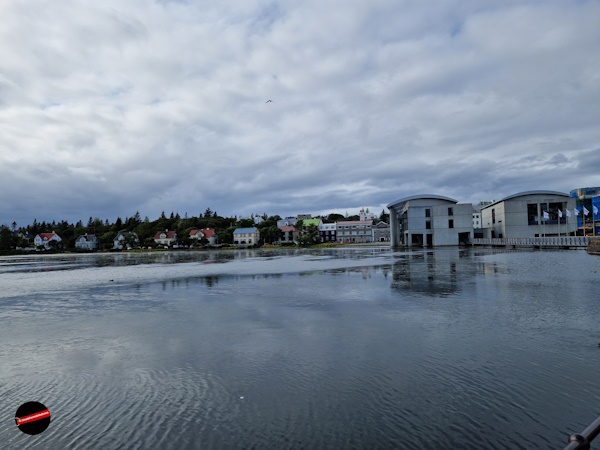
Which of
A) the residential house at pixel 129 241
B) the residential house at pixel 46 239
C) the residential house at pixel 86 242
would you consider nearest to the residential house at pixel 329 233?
the residential house at pixel 129 241

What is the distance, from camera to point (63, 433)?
5.81m

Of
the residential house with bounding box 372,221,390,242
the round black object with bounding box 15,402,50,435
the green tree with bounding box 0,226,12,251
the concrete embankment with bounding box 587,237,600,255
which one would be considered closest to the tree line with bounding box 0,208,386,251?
the green tree with bounding box 0,226,12,251

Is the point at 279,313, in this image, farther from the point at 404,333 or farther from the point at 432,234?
the point at 432,234

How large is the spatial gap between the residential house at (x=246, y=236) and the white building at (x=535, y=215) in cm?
9296

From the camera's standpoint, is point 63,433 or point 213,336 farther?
point 213,336

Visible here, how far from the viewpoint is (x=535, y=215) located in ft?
256

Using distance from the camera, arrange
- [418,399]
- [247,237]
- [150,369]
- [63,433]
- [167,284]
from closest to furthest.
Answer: [63,433], [418,399], [150,369], [167,284], [247,237]

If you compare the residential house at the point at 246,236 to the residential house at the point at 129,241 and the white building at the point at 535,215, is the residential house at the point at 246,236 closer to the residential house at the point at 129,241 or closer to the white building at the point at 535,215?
the residential house at the point at 129,241

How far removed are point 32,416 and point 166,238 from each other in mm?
159334

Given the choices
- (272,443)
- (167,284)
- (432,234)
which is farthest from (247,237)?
(272,443)

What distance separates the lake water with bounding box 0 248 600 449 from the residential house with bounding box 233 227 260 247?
431 ft

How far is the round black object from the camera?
4.49 metres

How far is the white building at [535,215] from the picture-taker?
75750 mm

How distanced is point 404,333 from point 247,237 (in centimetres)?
13846
